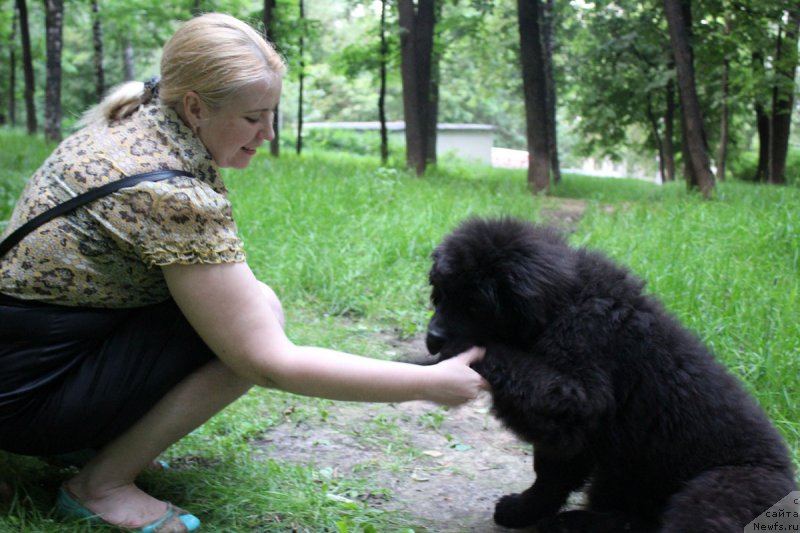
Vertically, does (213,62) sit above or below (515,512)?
above

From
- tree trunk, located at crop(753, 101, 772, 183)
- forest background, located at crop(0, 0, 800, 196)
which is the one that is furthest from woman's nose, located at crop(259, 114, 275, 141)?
tree trunk, located at crop(753, 101, 772, 183)

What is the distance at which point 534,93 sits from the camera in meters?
11.8

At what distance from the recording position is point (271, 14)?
15133 mm

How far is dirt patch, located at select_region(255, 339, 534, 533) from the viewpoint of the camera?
2.91m

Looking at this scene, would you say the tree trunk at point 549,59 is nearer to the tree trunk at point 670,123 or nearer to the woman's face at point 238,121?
the tree trunk at point 670,123

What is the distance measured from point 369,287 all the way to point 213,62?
348cm

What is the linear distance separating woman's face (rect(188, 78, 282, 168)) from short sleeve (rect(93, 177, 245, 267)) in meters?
0.27

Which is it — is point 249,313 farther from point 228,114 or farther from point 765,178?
point 765,178

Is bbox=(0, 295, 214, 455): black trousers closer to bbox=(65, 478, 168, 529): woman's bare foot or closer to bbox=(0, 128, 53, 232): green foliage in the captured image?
bbox=(65, 478, 168, 529): woman's bare foot

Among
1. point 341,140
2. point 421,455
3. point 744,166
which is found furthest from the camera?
point 341,140

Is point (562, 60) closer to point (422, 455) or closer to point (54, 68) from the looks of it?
point (54, 68)

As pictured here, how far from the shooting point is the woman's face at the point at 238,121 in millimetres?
2316

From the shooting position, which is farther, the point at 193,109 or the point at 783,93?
the point at 783,93

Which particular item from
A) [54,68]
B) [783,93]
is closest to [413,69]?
[783,93]
